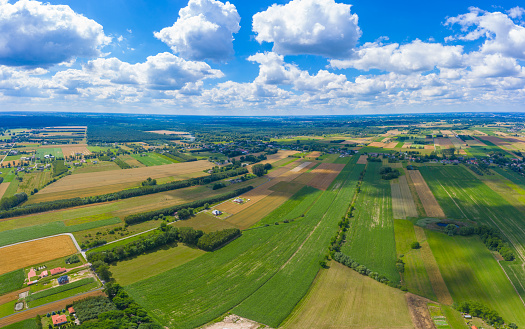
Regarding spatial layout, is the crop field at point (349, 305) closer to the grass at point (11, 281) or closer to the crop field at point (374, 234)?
the crop field at point (374, 234)

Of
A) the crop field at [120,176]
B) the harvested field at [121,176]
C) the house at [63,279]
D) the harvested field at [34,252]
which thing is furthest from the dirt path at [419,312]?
the harvested field at [121,176]

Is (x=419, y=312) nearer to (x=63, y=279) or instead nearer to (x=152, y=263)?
(x=152, y=263)

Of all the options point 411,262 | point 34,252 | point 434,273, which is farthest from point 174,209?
point 434,273

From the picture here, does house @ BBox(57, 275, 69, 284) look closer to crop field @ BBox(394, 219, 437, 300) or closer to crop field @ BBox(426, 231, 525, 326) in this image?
crop field @ BBox(394, 219, 437, 300)

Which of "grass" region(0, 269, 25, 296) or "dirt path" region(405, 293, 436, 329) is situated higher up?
"grass" region(0, 269, 25, 296)

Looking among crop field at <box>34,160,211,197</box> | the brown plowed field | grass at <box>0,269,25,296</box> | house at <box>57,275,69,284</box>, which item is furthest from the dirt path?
crop field at <box>34,160,211,197</box>

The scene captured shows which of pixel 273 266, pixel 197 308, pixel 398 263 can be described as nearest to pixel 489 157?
pixel 398 263

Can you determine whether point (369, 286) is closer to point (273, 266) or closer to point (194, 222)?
point (273, 266)
